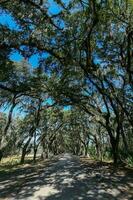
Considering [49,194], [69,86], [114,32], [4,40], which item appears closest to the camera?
[49,194]

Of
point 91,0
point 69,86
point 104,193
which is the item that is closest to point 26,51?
point 91,0

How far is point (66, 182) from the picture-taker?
48.2 ft

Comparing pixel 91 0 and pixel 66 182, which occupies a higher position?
pixel 91 0

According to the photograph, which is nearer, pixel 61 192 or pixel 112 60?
pixel 61 192

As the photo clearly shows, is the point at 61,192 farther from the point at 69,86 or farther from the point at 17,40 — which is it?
the point at 69,86

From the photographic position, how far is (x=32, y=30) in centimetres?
1435

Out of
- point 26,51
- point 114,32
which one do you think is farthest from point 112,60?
point 26,51

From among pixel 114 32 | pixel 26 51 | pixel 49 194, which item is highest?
pixel 114 32

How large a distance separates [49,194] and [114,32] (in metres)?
9.99

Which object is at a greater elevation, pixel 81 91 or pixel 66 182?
pixel 81 91

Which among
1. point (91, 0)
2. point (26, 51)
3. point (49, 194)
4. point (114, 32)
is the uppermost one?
point (114, 32)

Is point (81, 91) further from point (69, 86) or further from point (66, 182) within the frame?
point (66, 182)

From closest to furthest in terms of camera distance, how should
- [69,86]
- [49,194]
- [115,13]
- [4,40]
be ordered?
[49,194]
[4,40]
[115,13]
[69,86]

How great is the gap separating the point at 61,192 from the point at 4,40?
6139 mm
